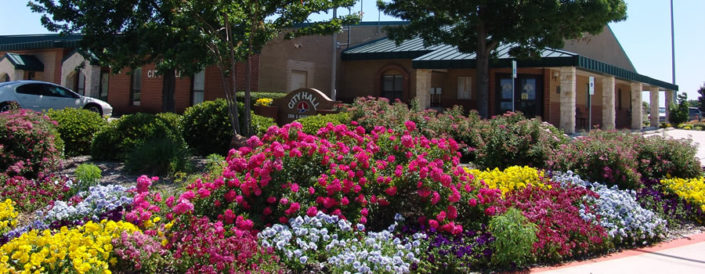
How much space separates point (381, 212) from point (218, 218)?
5.36 ft

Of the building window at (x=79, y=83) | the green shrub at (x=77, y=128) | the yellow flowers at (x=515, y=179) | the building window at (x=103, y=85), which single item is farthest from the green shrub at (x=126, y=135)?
the building window at (x=79, y=83)

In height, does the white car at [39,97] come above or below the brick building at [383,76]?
below

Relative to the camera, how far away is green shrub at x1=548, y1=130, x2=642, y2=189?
736 cm

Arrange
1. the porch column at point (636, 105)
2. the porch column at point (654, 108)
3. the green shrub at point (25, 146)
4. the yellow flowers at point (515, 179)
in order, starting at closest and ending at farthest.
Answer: the yellow flowers at point (515, 179), the green shrub at point (25, 146), the porch column at point (636, 105), the porch column at point (654, 108)

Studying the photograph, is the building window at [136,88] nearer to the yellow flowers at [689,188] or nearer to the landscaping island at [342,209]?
the landscaping island at [342,209]

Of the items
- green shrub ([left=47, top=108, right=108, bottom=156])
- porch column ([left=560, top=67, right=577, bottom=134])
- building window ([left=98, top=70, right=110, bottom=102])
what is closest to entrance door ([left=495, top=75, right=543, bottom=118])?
porch column ([left=560, top=67, right=577, bottom=134])

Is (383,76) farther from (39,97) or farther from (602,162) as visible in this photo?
(602,162)

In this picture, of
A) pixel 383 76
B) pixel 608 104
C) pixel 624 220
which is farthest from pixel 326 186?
pixel 608 104

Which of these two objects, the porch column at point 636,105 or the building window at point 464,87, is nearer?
the building window at point 464,87

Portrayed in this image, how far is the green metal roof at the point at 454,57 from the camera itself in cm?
1961

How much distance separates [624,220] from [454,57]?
16.5 meters

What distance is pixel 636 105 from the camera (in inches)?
1145

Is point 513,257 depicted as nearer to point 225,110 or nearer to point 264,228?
point 264,228

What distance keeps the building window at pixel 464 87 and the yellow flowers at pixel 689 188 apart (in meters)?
16.7
